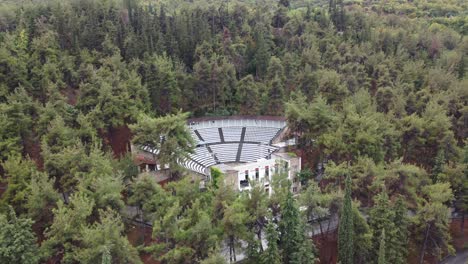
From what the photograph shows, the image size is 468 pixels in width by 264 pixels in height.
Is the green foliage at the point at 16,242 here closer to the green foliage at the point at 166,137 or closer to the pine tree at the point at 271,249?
the green foliage at the point at 166,137

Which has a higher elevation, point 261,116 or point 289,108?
point 289,108

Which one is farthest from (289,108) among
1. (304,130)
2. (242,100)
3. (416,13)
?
(416,13)

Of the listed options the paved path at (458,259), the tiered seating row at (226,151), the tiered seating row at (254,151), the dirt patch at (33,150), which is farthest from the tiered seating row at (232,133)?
the paved path at (458,259)

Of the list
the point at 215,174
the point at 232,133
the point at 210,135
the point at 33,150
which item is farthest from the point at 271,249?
the point at 232,133

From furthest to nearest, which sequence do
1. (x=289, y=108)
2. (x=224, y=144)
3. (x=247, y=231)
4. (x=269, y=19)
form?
(x=269, y=19)
(x=224, y=144)
(x=289, y=108)
(x=247, y=231)

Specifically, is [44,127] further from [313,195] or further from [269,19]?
[269,19]

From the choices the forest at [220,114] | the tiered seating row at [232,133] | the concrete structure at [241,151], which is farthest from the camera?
the tiered seating row at [232,133]

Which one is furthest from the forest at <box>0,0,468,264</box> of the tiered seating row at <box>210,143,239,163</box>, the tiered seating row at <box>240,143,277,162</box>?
the tiered seating row at <box>210,143,239,163</box>
